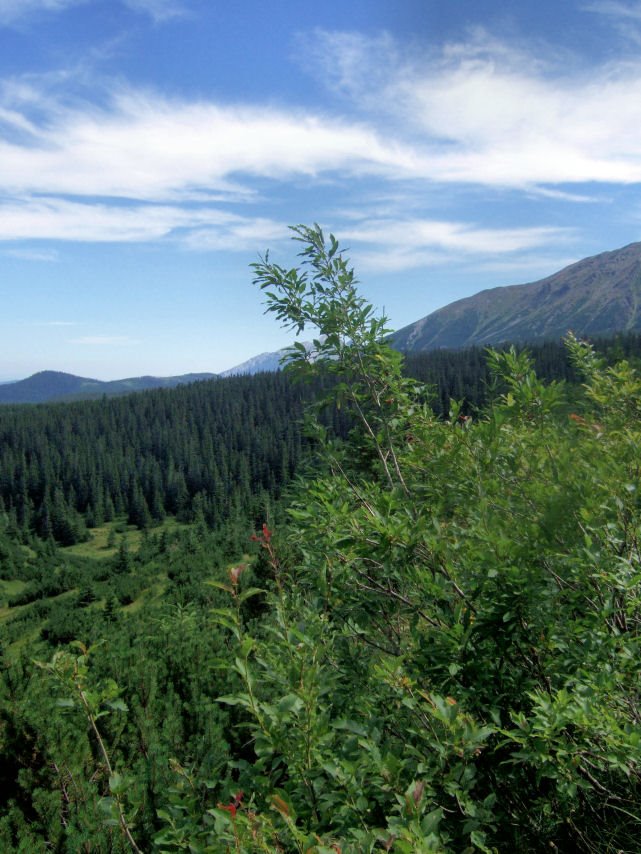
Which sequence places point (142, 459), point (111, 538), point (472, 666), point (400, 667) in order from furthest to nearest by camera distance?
1. point (142, 459)
2. point (111, 538)
3. point (400, 667)
4. point (472, 666)

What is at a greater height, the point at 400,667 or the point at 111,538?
the point at 400,667

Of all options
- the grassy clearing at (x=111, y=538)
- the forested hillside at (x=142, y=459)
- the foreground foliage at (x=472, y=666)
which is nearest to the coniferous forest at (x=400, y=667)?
the foreground foliage at (x=472, y=666)

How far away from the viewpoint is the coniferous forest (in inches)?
106

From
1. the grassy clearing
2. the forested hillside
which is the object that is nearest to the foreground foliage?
the grassy clearing

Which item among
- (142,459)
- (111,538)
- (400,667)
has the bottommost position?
(111,538)

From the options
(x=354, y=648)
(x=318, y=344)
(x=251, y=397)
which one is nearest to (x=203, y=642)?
(x=354, y=648)

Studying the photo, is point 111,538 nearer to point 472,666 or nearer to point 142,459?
point 142,459

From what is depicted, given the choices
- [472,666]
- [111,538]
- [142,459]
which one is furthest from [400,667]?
[142,459]

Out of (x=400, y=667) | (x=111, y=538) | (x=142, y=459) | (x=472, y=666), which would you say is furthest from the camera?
(x=142, y=459)

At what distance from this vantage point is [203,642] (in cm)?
851

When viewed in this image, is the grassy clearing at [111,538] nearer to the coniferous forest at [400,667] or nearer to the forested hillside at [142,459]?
the forested hillside at [142,459]

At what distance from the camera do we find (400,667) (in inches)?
128

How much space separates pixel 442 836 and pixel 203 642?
6795 millimetres

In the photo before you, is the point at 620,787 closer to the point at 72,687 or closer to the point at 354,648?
the point at 354,648
